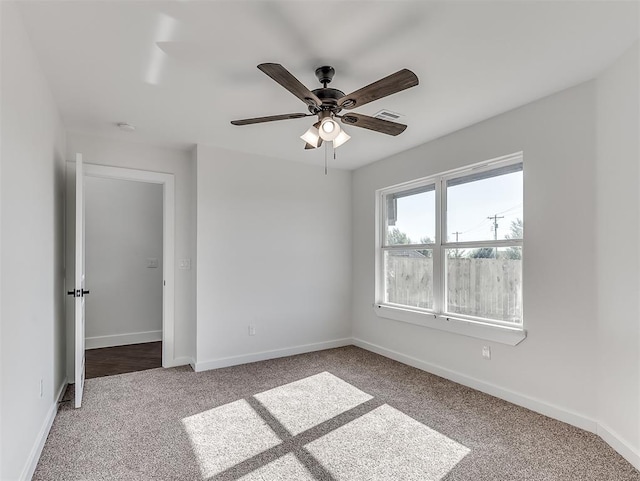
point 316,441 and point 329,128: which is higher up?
point 329,128

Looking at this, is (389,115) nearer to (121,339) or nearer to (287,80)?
(287,80)

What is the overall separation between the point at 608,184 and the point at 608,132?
35cm

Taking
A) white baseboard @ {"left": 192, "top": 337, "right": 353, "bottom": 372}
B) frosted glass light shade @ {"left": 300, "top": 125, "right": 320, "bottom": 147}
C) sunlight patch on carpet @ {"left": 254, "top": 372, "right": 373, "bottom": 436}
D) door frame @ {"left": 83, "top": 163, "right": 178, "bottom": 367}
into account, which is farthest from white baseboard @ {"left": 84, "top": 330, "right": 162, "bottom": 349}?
frosted glass light shade @ {"left": 300, "top": 125, "right": 320, "bottom": 147}

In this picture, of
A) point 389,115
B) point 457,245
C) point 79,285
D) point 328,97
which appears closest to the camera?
point 328,97

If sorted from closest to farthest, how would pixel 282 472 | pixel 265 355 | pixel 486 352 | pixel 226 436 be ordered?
pixel 282 472 → pixel 226 436 → pixel 486 352 → pixel 265 355

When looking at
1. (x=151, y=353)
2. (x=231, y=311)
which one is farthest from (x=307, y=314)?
(x=151, y=353)

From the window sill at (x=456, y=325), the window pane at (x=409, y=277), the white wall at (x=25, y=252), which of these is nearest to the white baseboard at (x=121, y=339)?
the white wall at (x=25, y=252)

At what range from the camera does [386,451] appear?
231 centimetres

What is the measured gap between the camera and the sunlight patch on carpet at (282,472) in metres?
2.03

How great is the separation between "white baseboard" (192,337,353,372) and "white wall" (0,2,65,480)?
1389mm

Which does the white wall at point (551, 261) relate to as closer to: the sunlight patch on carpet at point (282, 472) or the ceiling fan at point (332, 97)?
the ceiling fan at point (332, 97)

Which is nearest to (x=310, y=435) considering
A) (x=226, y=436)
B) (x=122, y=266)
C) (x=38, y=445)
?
(x=226, y=436)

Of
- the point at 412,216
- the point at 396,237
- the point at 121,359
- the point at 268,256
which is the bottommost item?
the point at 121,359

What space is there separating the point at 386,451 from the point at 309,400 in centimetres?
94
